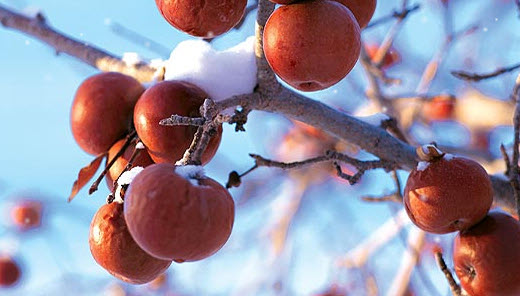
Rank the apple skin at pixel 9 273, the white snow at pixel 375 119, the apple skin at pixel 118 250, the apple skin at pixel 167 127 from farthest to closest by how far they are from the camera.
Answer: the apple skin at pixel 9 273 < the white snow at pixel 375 119 < the apple skin at pixel 167 127 < the apple skin at pixel 118 250

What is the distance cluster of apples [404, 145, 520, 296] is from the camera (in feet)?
3.90

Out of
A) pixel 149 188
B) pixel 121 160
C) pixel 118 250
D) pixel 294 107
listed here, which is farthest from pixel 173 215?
pixel 294 107

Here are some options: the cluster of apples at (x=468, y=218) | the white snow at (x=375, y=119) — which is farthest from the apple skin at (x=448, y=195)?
the white snow at (x=375, y=119)

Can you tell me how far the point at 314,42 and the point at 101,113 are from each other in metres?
0.60

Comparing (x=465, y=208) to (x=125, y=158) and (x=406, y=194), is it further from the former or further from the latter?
(x=125, y=158)

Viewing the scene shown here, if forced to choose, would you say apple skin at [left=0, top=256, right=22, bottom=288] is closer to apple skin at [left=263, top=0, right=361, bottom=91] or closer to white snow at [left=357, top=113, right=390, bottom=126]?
white snow at [left=357, top=113, right=390, bottom=126]

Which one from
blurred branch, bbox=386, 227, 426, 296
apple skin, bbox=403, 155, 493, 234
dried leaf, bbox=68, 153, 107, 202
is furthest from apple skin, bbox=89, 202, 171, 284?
blurred branch, bbox=386, 227, 426, 296

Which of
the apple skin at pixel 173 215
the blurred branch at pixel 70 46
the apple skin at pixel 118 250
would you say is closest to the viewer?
the apple skin at pixel 173 215

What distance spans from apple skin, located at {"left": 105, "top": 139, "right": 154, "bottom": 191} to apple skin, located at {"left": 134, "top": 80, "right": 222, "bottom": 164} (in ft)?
0.11

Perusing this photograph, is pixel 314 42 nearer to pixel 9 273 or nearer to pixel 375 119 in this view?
→ pixel 375 119

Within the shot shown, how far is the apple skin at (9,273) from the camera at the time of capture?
11.5ft

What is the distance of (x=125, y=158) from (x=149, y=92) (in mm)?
163

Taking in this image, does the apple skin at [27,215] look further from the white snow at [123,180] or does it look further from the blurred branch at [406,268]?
the white snow at [123,180]

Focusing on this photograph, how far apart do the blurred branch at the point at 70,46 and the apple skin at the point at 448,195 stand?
2.51ft
